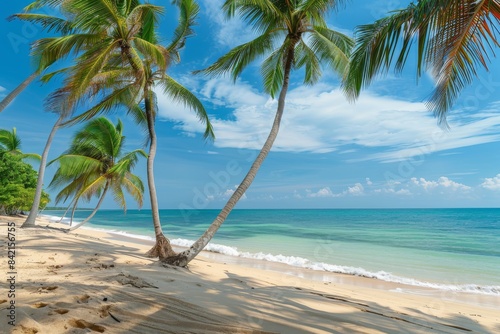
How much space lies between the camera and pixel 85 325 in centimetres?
246

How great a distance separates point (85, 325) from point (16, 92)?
807 centimetres

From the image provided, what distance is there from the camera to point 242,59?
843 cm

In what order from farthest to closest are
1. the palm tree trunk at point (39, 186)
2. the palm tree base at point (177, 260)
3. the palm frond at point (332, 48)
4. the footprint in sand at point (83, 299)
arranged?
the palm tree trunk at point (39, 186)
the palm frond at point (332, 48)
the palm tree base at point (177, 260)
the footprint in sand at point (83, 299)

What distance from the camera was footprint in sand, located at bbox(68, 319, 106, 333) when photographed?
2.43 metres

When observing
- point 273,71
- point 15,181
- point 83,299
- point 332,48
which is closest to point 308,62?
point 273,71

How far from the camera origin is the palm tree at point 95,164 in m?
14.2

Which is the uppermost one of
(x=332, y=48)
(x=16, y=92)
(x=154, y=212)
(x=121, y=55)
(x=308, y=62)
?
(x=308, y=62)

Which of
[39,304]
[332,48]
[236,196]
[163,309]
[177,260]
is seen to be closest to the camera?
[39,304]

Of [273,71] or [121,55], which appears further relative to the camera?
[273,71]

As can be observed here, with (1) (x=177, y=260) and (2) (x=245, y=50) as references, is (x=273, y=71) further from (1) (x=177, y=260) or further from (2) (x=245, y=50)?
(1) (x=177, y=260)

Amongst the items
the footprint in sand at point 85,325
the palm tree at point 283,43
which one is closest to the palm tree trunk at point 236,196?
the palm tree at point 283,43

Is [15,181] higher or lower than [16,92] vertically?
lower

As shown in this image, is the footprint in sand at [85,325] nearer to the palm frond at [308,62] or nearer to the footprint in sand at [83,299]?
the footprint in sand at [83,299]

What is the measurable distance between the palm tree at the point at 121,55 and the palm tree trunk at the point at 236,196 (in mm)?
907
